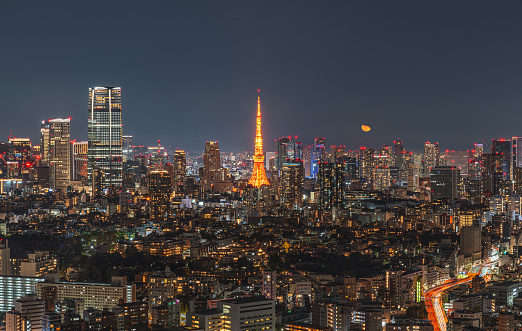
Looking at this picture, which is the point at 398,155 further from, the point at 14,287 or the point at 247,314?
the point at 247,314

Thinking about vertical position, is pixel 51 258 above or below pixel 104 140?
below

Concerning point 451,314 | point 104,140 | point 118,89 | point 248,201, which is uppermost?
point 118,89

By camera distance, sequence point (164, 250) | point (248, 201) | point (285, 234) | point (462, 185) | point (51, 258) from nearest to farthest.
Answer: point (51, 258) → point (164, 250) → point (285, 234) → point (248, 201) → point (462, 185)

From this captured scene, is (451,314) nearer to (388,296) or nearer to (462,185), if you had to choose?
(388,296)

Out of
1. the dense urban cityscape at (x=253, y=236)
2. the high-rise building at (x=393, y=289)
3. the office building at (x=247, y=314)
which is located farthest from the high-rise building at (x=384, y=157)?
the office building at (x=247, y=314)

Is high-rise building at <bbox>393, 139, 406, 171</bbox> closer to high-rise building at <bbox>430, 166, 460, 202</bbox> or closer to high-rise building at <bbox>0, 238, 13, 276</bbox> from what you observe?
high-rise building at <bbox>430, 166, 460, 202</bbox>

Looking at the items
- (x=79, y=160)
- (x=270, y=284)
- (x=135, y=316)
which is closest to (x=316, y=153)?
(x=79, y=160)

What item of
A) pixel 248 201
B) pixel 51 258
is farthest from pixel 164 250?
pixel 248 201
